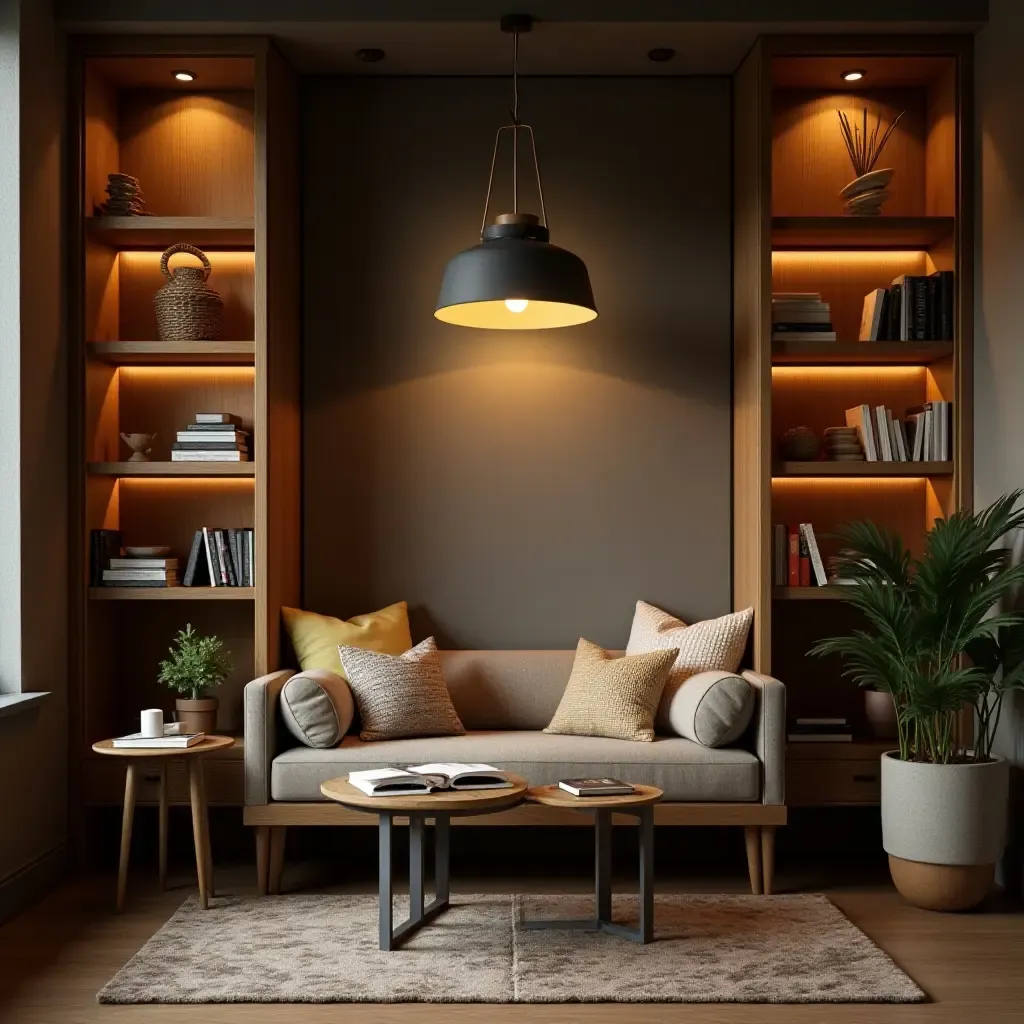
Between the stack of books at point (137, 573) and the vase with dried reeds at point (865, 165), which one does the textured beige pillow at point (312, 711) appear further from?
the vase with dried reeds at point (865, 165)

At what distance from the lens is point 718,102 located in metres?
5.15

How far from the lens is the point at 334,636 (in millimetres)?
4793

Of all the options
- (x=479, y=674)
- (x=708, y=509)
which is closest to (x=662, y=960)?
(x=479, y=674)

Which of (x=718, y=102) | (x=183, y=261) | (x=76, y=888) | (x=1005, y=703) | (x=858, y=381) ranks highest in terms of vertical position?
(x=718, y=102)

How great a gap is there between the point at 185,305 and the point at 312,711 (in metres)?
1.69

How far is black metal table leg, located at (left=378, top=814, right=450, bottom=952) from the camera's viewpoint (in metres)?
3.68

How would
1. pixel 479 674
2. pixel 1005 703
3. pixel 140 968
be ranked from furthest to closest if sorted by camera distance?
pixel 479 674, pixel 1005 703, pixel 140 968

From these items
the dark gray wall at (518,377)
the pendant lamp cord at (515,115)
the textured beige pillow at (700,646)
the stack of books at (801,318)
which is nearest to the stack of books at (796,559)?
the textured beige pillow at (700,646)

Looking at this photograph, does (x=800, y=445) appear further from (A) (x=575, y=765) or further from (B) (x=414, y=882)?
(B) (x=414, y=882)

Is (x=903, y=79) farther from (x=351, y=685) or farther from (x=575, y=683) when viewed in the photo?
(x=351, y=685)

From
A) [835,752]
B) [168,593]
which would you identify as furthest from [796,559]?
[168,593]

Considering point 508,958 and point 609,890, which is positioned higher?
point 609,890

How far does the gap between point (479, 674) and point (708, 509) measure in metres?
1.19

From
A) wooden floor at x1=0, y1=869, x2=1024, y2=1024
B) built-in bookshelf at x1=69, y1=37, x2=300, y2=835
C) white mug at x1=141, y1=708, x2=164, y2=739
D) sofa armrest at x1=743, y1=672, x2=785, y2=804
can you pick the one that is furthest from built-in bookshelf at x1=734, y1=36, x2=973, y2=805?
white mug at x1=141, y1=708, x2=164, y2=739
